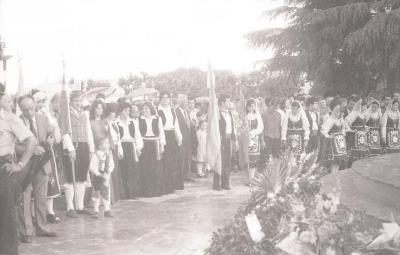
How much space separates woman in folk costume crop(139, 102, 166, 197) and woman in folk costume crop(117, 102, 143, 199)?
6.4 inches

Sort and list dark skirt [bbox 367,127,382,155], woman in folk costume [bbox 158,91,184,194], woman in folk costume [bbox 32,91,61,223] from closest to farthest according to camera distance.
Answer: woman in folk costume [bbox 32,91,61,223], woman in folk costume [bbox 158,91,184,194], dark skirt [bbox 367,127,382,155]

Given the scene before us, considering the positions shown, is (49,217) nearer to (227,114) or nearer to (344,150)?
(227,114)

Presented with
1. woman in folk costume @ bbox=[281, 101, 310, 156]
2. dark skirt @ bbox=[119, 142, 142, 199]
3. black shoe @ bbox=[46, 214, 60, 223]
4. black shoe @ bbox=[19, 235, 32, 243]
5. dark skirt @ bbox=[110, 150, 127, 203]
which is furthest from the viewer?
woman in folk costume @ bbox=[281, 101, 310, 156]

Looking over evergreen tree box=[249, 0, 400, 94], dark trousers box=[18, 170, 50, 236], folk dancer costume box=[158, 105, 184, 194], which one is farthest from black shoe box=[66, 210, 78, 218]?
evergreen tree box=[249, 0, 400, 94]

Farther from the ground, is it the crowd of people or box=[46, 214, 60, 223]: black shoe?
the crowd of people

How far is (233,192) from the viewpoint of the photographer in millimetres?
11531

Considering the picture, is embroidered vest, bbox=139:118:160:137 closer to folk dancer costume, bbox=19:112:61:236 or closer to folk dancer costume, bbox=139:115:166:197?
folk dancer costume, bbox=139:115:166:197

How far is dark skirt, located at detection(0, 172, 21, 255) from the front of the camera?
5.80 metres

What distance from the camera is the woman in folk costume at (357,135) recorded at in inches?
554

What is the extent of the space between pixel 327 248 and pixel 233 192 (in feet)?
25.7

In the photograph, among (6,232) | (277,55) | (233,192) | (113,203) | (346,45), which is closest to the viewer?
(6,232)

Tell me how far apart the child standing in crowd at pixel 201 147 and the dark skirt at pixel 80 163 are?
18.7ft

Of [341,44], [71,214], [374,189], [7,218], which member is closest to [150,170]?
[71,214]

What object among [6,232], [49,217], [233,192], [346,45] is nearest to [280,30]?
[346,45]
